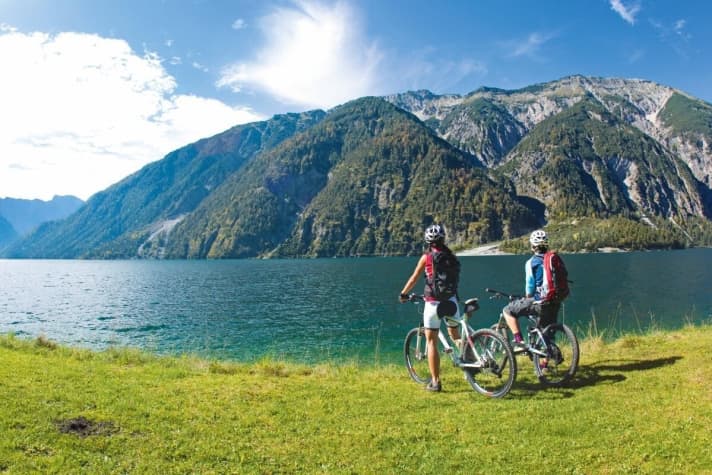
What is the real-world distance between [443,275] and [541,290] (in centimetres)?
291

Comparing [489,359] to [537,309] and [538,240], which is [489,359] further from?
[538,240]

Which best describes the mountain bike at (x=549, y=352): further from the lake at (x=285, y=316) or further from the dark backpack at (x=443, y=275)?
the lake at (x=285, y=316)

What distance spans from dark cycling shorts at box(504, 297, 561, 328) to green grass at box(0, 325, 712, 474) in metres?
1.65

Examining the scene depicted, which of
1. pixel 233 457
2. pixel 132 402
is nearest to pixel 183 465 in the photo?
pixel 233 457

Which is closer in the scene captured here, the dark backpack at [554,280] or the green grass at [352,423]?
the green grass at [352,423]

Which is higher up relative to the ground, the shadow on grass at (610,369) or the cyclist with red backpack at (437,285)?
the cyclist with red backpack at (437,285)

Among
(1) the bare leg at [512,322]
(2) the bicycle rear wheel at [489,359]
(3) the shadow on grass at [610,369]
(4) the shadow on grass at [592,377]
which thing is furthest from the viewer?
(1) the bare leg at [512,322]

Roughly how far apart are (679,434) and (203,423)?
328 inches

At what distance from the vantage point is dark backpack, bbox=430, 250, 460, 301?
10242 mm

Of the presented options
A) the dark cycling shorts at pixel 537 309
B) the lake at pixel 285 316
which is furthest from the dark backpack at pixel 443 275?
the lake at pixel 285 316

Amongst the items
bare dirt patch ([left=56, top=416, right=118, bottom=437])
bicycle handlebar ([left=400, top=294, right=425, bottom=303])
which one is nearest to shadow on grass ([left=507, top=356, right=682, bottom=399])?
bicycle handlebar ([left=400, top=294, right=425, bottom=303])

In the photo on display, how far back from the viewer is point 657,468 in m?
6.25

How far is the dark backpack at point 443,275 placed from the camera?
33.6ft

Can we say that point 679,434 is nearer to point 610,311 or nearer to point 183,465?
point 183,465
